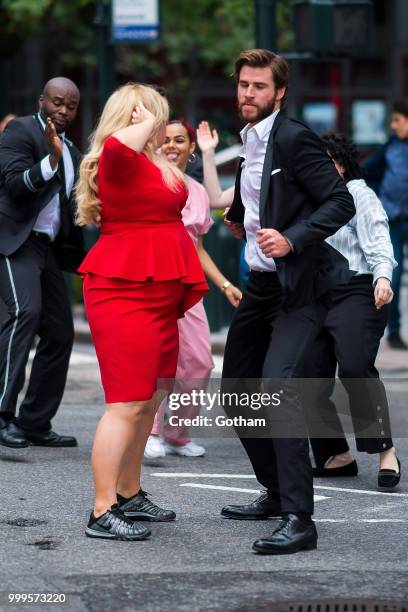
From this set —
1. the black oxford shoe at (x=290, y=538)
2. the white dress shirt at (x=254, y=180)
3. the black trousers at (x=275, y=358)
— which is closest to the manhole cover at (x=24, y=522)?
the black trousers at (x=275, y=358)

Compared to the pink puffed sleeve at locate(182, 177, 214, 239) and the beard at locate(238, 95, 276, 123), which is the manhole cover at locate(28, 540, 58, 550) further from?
the pink puffed sleeve at locate(182, 177, 214, 239)

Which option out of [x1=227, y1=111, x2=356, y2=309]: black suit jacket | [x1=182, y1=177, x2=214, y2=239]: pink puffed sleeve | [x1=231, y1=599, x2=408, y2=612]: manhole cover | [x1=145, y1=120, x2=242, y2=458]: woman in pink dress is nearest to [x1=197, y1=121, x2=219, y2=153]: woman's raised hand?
[x1=145, y1=120, x2=242, y2=458]: woman in pink dress

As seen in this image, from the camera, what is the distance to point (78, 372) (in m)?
11.3

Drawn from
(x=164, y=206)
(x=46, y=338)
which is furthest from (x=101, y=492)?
(x=46, y=338)

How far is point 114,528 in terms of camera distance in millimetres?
5773

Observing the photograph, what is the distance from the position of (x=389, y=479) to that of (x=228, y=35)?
23933mm

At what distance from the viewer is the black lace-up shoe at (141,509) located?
20.2ft

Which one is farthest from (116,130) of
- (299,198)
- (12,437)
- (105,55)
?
(105,55)

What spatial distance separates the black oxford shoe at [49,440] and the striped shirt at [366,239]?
1.85m

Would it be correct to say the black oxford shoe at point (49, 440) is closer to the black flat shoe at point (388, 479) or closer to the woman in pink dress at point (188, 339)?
the woman in pink dress at point (188, 339)

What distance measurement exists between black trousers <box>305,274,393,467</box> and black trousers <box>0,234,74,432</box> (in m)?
1.43

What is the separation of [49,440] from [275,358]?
2678 mm

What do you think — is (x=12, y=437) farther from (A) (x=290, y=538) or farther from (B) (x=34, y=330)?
(A) (x=290, y=538)

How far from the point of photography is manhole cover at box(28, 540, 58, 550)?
5.65 meters
